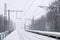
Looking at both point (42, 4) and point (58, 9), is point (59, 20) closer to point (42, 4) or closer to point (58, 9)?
point (58, 9)

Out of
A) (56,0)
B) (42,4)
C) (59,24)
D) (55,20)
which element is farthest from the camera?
(56,0)

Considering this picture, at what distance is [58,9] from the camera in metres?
54.2

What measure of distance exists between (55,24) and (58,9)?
603 cm

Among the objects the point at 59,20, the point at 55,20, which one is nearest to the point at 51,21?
the point at 55,20

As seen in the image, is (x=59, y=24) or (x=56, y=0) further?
(x=56, y=0)

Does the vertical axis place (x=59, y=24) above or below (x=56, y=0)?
below

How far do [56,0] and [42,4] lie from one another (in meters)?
33.3

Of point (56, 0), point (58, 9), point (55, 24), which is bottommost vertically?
point (55, 24)

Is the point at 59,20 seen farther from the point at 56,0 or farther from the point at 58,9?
the point at 56,0

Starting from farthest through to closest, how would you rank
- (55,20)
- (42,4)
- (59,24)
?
(55,20), (59,24), (42,4)

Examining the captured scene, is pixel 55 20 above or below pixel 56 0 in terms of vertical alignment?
below

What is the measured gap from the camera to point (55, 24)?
2250 inches

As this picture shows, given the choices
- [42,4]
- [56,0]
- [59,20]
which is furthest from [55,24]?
[42,4]

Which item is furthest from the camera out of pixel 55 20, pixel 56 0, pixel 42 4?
pixel 56 0
